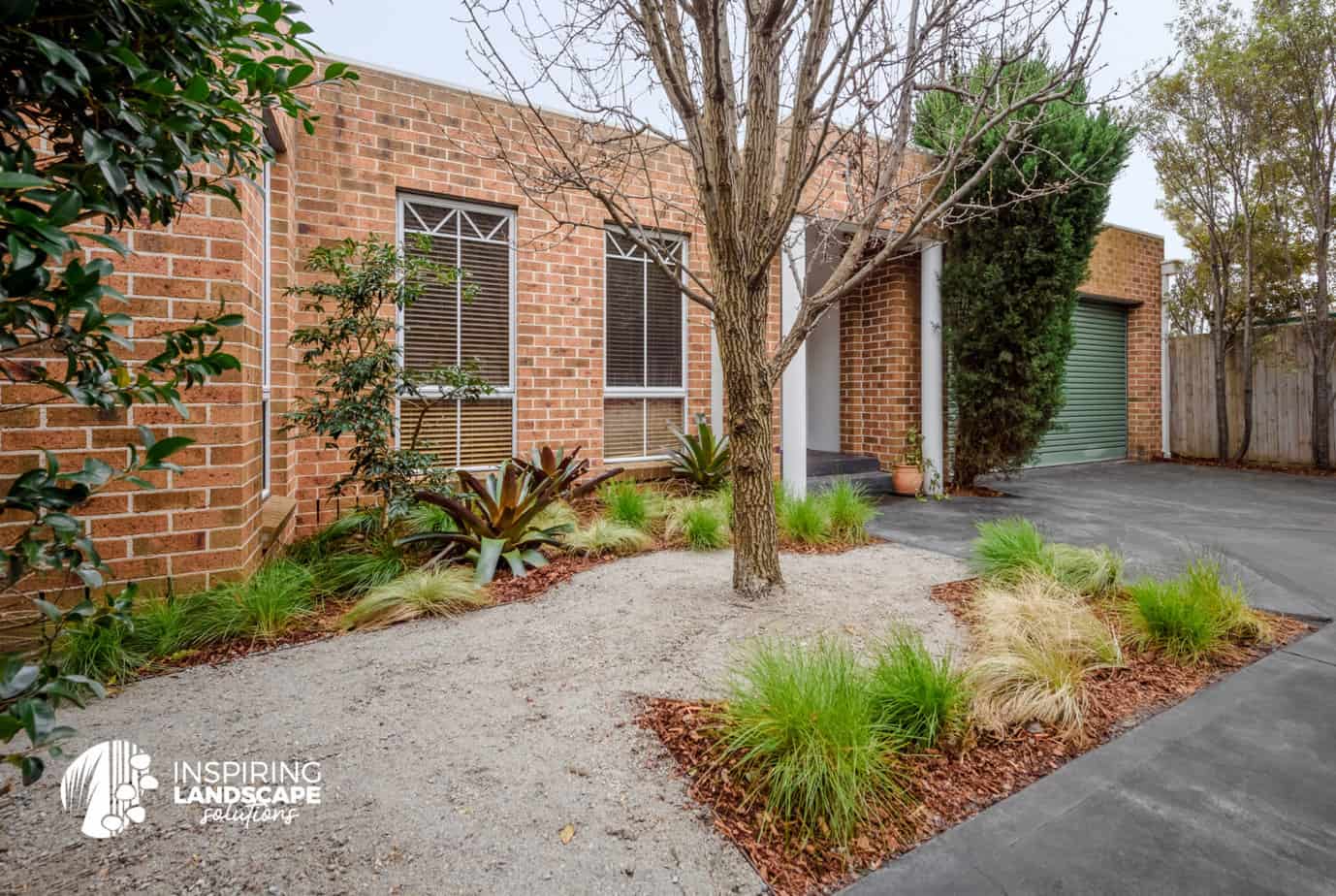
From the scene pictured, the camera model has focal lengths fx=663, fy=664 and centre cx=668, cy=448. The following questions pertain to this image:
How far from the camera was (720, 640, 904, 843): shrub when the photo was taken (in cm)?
161

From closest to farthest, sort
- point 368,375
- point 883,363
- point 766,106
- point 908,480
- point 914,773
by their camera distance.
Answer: point 914,773 → point 766,106 → point 368,375 → point 908,480 → point 883,363

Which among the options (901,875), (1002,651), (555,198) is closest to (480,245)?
(555,198)

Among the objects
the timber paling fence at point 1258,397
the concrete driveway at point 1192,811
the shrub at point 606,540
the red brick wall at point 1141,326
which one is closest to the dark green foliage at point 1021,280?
the concrete driveway at point 1192,811

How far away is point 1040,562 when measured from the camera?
3521mm

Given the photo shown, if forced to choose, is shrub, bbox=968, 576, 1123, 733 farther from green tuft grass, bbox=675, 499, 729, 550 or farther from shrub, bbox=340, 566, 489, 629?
shrub, bbox=340, 566, 489, 629

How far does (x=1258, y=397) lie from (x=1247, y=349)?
2.74 feet

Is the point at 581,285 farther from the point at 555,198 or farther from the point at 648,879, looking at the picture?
the point at 648,879

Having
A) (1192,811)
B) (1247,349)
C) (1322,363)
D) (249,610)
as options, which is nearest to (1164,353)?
(1247,349)

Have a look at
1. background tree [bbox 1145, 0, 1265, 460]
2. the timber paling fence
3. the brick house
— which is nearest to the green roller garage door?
the timber paling fence

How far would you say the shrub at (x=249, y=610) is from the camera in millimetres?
2715

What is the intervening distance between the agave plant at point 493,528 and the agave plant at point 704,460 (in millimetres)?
1875

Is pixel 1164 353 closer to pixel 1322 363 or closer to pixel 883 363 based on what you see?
pixel 1322 363

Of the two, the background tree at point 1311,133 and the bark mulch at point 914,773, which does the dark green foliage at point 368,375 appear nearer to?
the bark mulch at point 914,773

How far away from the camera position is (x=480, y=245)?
17.3 ft
